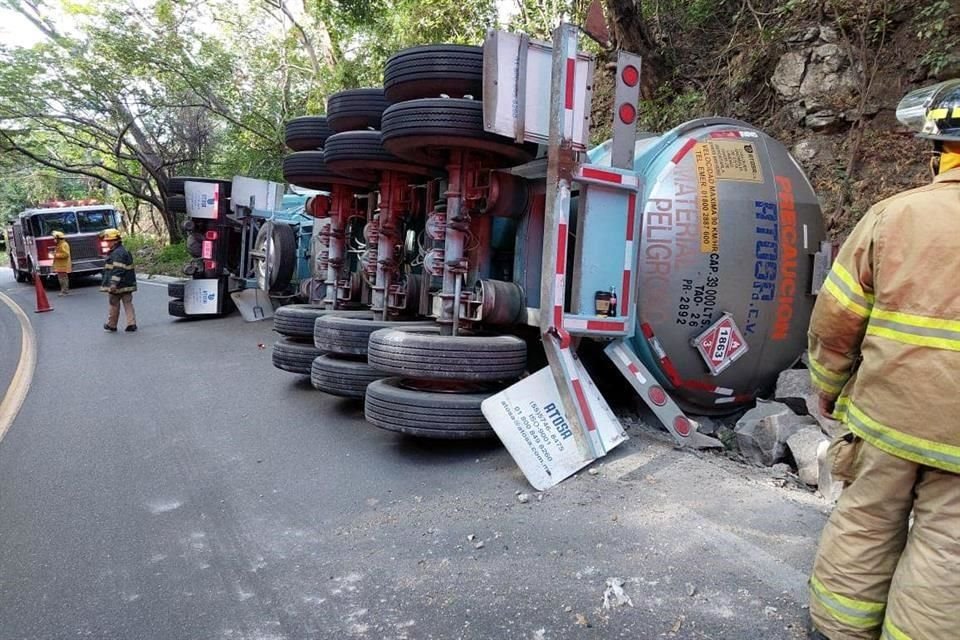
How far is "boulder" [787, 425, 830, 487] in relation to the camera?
3.44 metres

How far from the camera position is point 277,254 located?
8.91 meters

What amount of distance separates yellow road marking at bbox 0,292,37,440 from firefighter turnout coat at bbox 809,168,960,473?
215 inches

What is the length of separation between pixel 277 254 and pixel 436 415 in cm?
586

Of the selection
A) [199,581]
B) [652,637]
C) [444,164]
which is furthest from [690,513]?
[444,164]

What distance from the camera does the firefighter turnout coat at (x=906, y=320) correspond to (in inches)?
70.6

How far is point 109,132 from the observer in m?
22.0

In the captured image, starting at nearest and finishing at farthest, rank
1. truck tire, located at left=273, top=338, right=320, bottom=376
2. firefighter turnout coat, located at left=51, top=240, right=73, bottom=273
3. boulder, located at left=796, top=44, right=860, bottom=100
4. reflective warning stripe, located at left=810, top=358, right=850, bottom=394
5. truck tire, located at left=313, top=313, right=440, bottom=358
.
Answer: reflective warning stripe, located at left=810, top=358, right=850, bottom=394, truck tire, located at left=313, top=313, right=440, bottom=358, truck tire, located at left=273, top=338, right=320, bottom=376, boulder, located at left=796, top=44, right=860, bottom=100, firefighter turnout coat, located at left=51, top=240, right=73, bottom=273

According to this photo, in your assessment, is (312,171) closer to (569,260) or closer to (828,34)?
(569,260)

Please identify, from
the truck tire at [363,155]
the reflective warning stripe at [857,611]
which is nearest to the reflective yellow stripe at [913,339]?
the reflective warning stripe at [857,611]

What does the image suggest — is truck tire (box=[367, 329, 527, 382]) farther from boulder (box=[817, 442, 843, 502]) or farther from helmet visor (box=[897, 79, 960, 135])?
helmet visor (box=[897, 79, 960, 135])

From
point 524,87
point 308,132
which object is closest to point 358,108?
point 308,132

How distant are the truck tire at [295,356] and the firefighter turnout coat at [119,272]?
209 inches

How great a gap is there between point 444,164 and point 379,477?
2.13 meters

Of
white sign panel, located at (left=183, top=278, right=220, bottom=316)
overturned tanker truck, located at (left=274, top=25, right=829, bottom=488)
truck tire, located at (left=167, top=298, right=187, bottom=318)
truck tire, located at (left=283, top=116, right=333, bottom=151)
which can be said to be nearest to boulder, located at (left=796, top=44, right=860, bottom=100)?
overturned tanker truck, located at (left=274, top=25, right=829, bottom=488)
